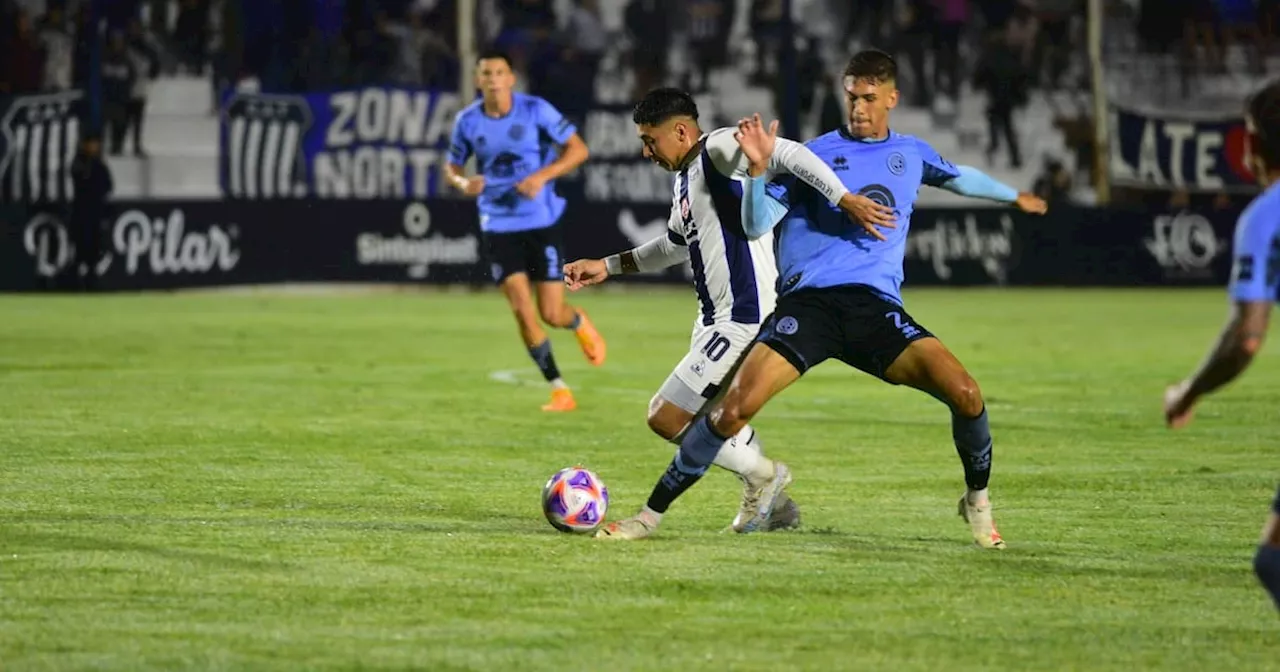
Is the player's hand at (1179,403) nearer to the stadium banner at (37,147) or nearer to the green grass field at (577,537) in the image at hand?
the green grass field at (577,537)

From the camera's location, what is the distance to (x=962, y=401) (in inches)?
311

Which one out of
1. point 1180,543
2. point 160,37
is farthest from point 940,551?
point 160,37

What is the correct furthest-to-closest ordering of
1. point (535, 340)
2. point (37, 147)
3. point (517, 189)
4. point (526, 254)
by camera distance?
point (37, 147) < point (526, 254) < point (517, 189) < point (535, 340)

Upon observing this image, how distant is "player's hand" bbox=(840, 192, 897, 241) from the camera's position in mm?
7727

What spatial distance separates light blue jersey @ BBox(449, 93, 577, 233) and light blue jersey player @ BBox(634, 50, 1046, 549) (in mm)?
6500

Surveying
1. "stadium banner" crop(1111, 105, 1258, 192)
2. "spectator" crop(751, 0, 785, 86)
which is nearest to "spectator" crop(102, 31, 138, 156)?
"spectator" crop(751, 0, 785, 86)

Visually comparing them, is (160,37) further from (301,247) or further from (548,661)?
(548,661)

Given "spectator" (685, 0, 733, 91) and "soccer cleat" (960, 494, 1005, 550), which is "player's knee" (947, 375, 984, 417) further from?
"spectator" (685, 0, 733, 91)

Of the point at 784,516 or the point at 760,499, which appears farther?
the point at 784,516

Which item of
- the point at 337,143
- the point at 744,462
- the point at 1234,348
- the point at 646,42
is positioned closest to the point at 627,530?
the point at 744,462

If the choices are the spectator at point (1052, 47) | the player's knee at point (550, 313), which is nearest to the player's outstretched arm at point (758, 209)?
the player's knee at point (550, 313)

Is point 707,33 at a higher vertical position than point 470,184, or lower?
lower

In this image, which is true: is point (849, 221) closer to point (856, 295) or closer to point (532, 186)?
point (856, 295)

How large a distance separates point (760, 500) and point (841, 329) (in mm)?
858
